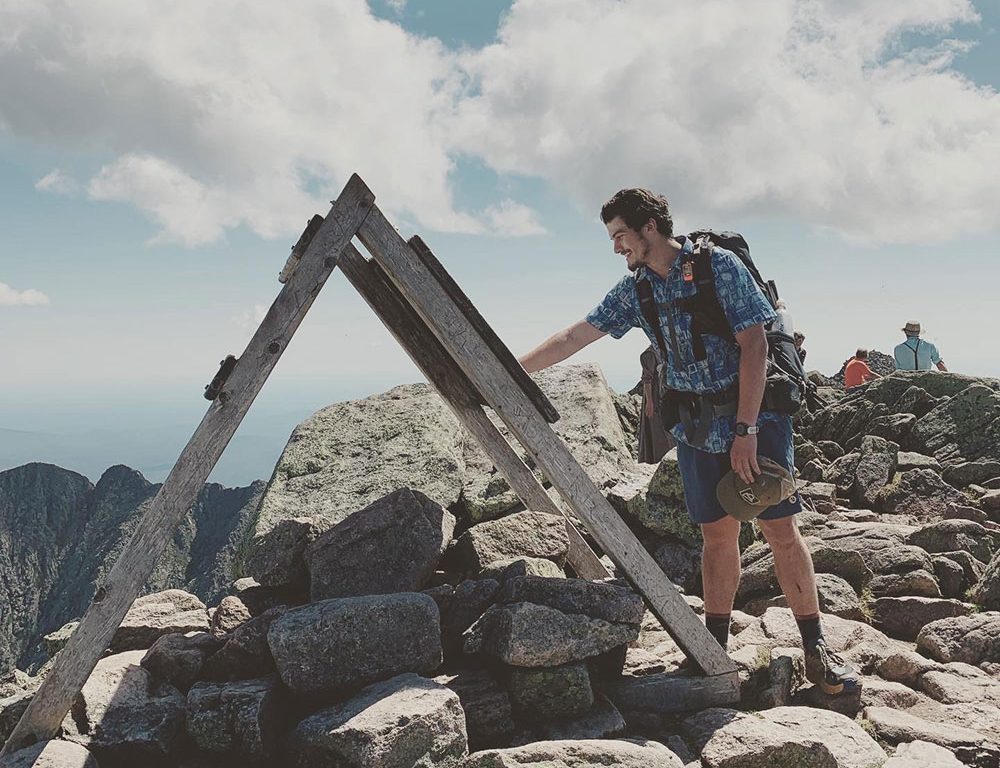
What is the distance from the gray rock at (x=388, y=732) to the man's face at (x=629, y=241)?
12.2 ft

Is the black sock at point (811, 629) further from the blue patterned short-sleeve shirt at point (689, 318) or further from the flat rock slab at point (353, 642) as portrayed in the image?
the flat rock slab at point (353, 642)

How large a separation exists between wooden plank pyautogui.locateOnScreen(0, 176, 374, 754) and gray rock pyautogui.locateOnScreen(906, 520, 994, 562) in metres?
10.2

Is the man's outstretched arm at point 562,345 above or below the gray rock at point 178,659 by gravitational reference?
above

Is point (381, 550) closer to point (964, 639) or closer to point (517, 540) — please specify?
point (517, 540)

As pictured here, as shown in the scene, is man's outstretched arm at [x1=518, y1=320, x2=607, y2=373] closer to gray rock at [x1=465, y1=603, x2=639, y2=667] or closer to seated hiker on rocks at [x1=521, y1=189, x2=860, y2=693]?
seated hiker on rocks at [x1=521, y1=189, x2=860, y2=693]

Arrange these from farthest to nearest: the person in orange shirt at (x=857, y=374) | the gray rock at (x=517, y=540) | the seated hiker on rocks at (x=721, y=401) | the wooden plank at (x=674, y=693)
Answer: the person in orange shirt at (x=857, y=374), the gray rock at (x=517, y=540), the wooden plank at (x=674, y=693), the seated hiker on rocks at (x=721, y=401)

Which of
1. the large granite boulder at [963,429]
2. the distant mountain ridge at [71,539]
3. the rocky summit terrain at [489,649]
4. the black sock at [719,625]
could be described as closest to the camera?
the rocky summit terrain at [489,649]

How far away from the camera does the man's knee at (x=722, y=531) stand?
6969 millimetres

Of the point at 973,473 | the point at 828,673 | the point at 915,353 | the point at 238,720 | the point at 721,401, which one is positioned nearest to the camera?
the point at 238,720

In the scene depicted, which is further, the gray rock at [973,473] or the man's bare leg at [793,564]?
the gray rock at [973,473]

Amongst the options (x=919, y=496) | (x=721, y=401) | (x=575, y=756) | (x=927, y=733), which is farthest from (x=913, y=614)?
(x=919, y=496)

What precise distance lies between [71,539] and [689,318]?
167027mm

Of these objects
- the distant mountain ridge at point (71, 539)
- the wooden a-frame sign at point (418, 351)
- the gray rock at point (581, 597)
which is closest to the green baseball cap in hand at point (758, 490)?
the wooden a-frame sign at point (418, 351)

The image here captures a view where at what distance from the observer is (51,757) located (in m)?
5.21
